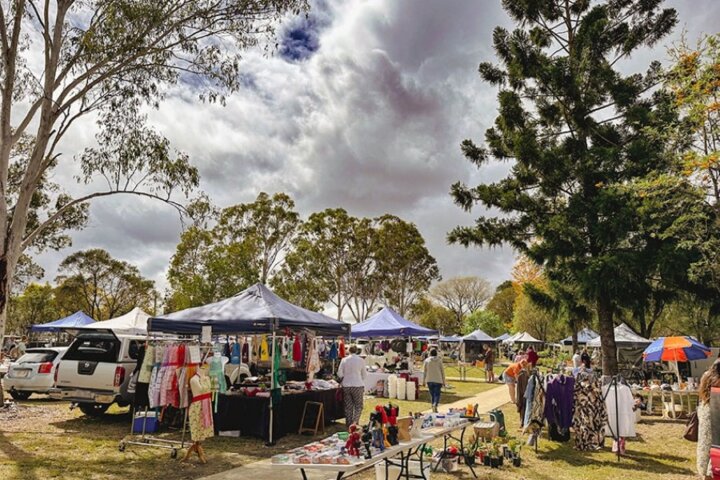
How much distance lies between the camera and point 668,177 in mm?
10844

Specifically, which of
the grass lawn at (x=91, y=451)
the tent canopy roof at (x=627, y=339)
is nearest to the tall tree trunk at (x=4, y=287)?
the grass lawn at (x=91, y=451)

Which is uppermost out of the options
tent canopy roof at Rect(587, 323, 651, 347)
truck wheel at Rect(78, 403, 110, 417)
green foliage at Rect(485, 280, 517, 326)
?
green foliage at Rect(485, 280, 517, 326)

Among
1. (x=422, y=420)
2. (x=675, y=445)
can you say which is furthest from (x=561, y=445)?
(x=422, y=420)

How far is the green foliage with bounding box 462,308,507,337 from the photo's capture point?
5431 centimetres

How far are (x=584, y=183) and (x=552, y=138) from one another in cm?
218

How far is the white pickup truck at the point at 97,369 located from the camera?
9.99m

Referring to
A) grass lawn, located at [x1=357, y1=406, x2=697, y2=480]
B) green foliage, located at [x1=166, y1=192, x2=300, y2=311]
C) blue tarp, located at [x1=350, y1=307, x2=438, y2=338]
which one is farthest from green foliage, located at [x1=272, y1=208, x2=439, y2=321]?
grass lawn, located at [x1=357, y1=406, x2=697, y2=480]

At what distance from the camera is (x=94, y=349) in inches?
412

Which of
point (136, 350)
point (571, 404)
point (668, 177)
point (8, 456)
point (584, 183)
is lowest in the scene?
point (8, 456)

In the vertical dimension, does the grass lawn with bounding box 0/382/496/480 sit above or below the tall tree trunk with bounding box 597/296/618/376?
below

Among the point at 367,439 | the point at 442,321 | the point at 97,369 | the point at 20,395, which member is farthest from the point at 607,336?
the point at 442,321

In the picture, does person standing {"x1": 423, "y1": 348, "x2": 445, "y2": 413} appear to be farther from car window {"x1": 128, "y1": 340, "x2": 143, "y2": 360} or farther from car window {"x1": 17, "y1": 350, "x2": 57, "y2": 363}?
car window {"x1": 17, "y1": 350, "x2": 57, "y2": 363}

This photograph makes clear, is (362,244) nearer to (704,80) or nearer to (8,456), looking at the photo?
(704,80)

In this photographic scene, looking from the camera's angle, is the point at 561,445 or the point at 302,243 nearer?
the point at 561,445
